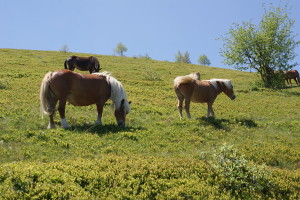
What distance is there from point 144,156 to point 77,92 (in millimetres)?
4912

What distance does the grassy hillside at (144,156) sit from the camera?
275 inches

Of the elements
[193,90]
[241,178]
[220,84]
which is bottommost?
[241,178]

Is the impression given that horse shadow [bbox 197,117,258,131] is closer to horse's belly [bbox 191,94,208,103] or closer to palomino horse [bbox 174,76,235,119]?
palomino horse [bbox 174,76,235,119]

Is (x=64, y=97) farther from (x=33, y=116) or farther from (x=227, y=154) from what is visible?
(x=227, y=154)

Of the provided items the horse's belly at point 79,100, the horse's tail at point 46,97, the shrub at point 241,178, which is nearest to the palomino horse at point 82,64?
the horse's belly at point 79,100

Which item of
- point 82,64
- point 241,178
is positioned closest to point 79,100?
point 241,178

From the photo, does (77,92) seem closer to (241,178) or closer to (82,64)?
(241,178)

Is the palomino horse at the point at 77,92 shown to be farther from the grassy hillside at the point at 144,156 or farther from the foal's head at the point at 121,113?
the grassy hillside at the point at 144,156

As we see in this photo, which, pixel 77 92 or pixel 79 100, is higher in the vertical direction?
pixel 77 92

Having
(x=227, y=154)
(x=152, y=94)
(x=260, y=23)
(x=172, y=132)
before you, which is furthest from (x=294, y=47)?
(x=227, y=154)

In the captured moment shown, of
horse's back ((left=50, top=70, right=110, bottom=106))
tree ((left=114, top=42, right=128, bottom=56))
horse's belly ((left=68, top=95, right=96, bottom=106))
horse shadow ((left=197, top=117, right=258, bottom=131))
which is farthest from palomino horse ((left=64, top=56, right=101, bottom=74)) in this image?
tree ((left=114, top=42, right=128, bottom=56))

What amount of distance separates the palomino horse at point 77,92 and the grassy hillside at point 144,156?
0.91 meters

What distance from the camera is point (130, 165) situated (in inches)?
324

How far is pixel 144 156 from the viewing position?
30.9 feet
